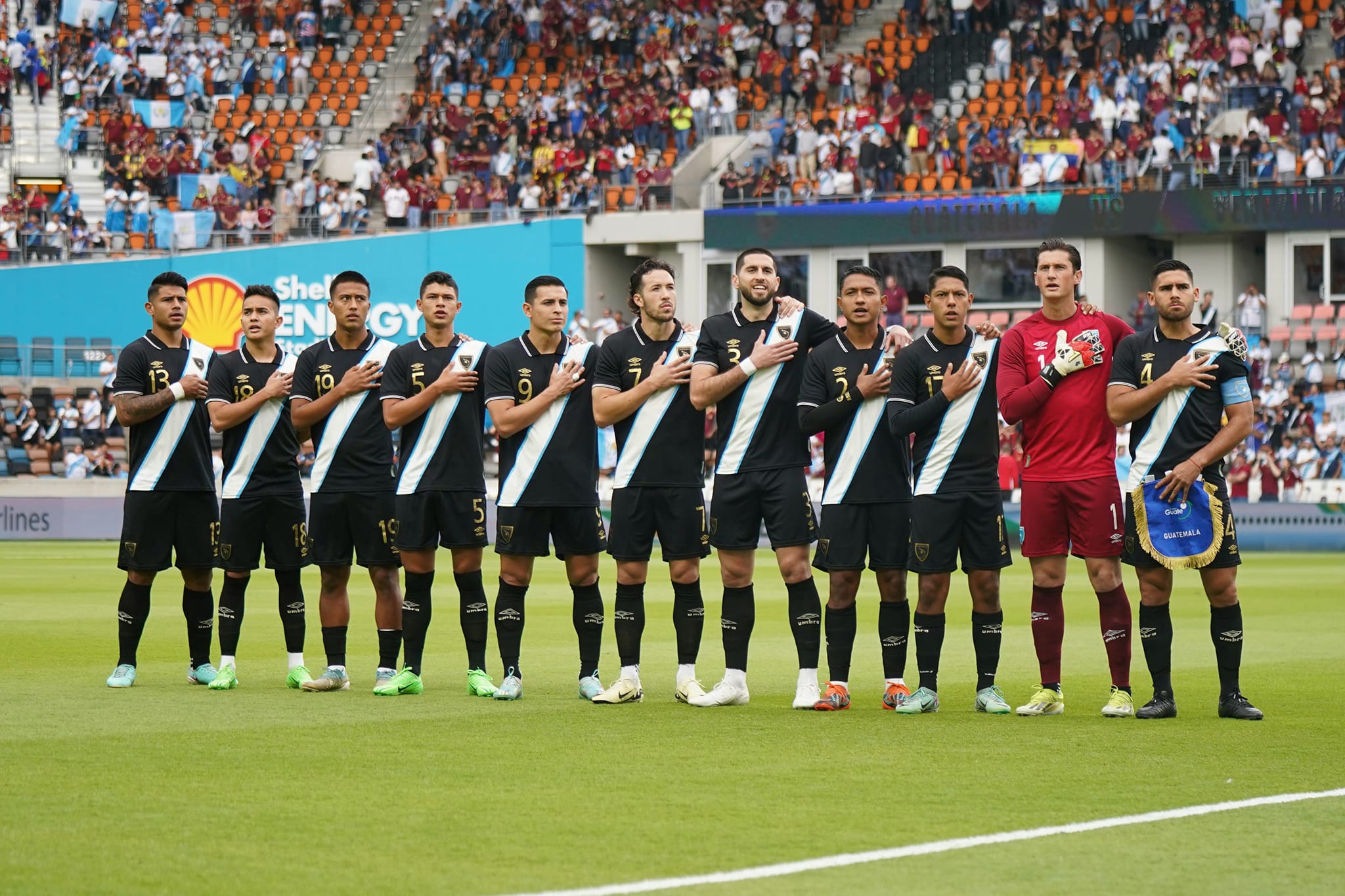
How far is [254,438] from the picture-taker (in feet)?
35.6

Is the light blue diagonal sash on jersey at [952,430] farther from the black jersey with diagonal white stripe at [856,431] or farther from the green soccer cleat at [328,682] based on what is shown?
the green soccer cleat at [328,682]

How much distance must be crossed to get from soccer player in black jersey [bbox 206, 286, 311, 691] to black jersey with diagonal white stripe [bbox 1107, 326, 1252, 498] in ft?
15.4

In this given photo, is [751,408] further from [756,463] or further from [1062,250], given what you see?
[1062,250]

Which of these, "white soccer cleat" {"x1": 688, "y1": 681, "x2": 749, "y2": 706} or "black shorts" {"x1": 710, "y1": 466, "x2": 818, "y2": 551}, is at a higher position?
"black shorts" {"x1": 710, "y1": 466, "x2": 818, "y2": 551}

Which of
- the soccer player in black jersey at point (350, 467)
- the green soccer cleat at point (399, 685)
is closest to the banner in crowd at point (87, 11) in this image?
the soccer player in black jersey at point (350, 467)

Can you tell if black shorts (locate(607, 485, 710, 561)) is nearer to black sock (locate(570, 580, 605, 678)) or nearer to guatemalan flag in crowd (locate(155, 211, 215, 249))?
black sock (locate(570, 580, 605, 678))

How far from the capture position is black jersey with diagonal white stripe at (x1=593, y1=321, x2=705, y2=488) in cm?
998

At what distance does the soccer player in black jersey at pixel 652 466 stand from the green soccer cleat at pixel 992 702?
58.8 inches

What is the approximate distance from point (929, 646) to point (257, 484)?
13.1 feet

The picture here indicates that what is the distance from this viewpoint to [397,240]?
39344 millimetres

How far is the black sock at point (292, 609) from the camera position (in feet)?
35.6

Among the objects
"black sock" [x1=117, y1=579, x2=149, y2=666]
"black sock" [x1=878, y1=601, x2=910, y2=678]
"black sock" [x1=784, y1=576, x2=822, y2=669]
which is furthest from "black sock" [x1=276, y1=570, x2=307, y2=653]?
"black sock" [x1=878, y1=601, x2=910, y2=678]

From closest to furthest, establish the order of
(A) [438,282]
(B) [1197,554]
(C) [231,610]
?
(B) [1197,554], (A) [438,282], (C) [231,610]

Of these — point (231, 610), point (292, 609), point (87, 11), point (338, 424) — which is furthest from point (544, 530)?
point (87, 11)
